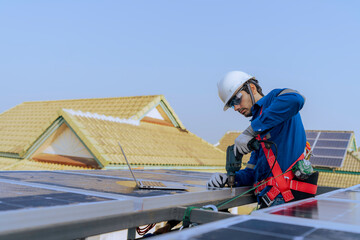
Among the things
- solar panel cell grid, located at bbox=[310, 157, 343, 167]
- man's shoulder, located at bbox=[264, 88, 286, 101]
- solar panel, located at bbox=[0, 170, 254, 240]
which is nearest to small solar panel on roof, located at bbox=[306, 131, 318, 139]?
solar panel cell grid, located at bbox=[310, 157, 343, 167]

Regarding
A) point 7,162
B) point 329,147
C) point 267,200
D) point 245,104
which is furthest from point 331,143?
point 267,200

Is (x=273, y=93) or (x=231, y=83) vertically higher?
(x=231, y=83)

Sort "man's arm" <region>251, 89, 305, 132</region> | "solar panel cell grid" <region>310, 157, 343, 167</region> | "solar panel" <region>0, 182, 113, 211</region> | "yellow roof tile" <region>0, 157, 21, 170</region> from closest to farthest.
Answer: "solar panel" <region>0, 182, 113, 211</region>, "man's arm" <region>251, 89, 305, 132</region>, "yellow roof tile" <region>0, 157, 21, 170</region>, "solar panel cell grid" <region>310, 157, 343, 167</region>

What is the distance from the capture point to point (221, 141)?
83.1 feet

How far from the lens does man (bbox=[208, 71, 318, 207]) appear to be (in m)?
3.03

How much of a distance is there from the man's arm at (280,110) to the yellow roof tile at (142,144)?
5.87m

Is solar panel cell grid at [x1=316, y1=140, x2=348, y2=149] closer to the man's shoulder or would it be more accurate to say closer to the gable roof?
the gable roof

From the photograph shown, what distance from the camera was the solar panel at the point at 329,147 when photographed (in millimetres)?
17312

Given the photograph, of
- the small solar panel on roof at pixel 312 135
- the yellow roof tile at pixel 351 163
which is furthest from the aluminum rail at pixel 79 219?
the small solar panel on roof at pixel 312 135

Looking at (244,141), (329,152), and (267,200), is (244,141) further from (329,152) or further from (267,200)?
(329,152)

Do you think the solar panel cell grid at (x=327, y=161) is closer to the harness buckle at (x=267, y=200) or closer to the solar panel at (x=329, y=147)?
the solar panel at (x=329, y=147)

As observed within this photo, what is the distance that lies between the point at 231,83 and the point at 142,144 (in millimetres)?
7569

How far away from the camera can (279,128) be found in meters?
3.27

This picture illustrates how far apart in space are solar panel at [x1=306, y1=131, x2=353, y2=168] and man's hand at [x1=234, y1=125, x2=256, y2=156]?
15.5 meters
